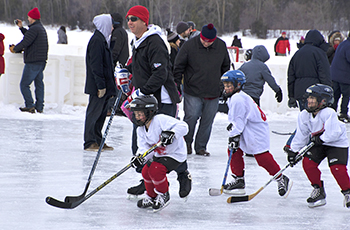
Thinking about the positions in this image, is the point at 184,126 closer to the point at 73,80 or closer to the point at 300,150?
the point at 300,150

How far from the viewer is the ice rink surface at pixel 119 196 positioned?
307 cm

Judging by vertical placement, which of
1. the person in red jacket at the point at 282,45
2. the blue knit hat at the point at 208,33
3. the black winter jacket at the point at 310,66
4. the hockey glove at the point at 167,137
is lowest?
the person in red jacket at the point at 282,45

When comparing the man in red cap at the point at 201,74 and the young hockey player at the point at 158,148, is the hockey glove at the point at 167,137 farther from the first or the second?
the man in red cap at the point at 201,74

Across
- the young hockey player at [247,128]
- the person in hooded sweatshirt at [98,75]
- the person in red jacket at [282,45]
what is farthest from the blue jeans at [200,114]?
the person in red jacket at [282,45]

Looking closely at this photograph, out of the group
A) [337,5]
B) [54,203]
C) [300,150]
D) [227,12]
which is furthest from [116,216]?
[337,5]

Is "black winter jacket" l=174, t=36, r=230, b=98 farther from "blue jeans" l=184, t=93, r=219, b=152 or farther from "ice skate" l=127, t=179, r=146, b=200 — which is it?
"ice skate" l=127, t=179, r=146, b=200

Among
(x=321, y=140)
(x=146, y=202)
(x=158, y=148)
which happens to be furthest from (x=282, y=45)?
(x=146, y=202)

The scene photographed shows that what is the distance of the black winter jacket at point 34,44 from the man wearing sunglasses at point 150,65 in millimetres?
3685

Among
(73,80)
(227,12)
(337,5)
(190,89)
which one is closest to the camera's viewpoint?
(190,89)

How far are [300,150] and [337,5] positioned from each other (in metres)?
27.8

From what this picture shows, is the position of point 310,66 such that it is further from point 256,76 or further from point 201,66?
point 201,66

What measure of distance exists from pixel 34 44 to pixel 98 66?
269 centimetres

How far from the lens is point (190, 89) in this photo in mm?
5285

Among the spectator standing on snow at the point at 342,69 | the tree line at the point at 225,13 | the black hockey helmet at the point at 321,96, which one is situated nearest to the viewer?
the black hockey helmet at the point at 321,96
